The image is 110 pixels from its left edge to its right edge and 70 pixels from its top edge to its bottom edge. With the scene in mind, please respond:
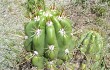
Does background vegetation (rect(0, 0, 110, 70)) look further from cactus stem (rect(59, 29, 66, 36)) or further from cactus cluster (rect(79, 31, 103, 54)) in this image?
cactus stem (rect(59, 29, 66, 36))

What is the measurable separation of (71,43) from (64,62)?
238 millimetres

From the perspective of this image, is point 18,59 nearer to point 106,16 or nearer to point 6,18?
point 6,18

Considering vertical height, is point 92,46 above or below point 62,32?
below

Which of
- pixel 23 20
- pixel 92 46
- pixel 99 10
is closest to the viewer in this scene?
pixel 92 46

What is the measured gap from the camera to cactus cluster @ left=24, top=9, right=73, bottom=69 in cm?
306

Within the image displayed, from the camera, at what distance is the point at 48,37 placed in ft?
10.0

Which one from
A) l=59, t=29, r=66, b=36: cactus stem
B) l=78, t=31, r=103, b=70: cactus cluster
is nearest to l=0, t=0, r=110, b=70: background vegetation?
l=78, t=31, r=103, b=70: cactus cluster

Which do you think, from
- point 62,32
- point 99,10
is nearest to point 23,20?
point 99,10

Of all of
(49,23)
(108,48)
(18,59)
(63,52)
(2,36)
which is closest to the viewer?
(49,23)

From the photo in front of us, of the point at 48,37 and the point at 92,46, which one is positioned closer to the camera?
the point at 48,37

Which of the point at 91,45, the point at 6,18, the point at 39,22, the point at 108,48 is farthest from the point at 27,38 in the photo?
the point at 6,18

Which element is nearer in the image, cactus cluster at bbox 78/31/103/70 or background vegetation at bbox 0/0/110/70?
cactus cluster at bbox 78/31/103/70

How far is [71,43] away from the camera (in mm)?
3285

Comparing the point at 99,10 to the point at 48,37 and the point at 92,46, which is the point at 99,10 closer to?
the point at 92,46
